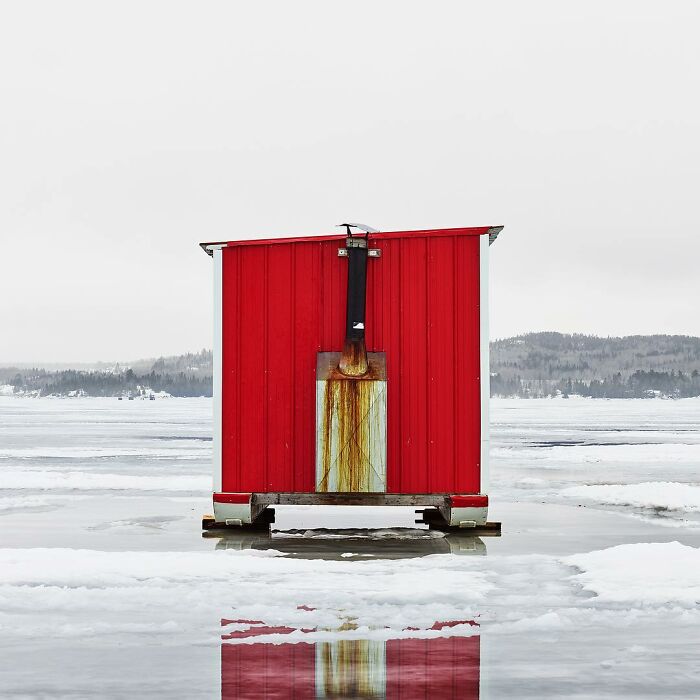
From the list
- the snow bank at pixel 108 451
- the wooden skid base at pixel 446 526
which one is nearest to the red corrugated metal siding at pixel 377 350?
the wooden skid base at pixel 446 526

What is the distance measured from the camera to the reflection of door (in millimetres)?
5855

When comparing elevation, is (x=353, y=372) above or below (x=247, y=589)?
above

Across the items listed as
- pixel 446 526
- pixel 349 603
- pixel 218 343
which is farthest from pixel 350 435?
pixel 349 603

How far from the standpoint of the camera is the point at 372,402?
1300 centimetres

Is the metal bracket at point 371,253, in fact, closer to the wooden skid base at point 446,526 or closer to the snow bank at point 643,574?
the wooden skid base at point 446,526

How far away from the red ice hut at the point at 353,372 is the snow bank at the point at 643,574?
7.66ft

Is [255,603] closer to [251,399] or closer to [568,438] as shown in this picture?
[251,399]

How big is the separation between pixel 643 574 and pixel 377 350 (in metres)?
4.50

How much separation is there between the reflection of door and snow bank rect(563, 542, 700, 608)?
6.97 ft

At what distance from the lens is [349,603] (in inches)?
329

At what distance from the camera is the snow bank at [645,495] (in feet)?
53.9

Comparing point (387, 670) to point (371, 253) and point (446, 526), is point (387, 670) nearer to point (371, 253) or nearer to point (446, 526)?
point (446, 526)

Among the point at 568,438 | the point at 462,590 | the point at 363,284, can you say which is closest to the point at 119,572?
the point at 462,590

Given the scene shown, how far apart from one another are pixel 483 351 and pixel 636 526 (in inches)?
119
